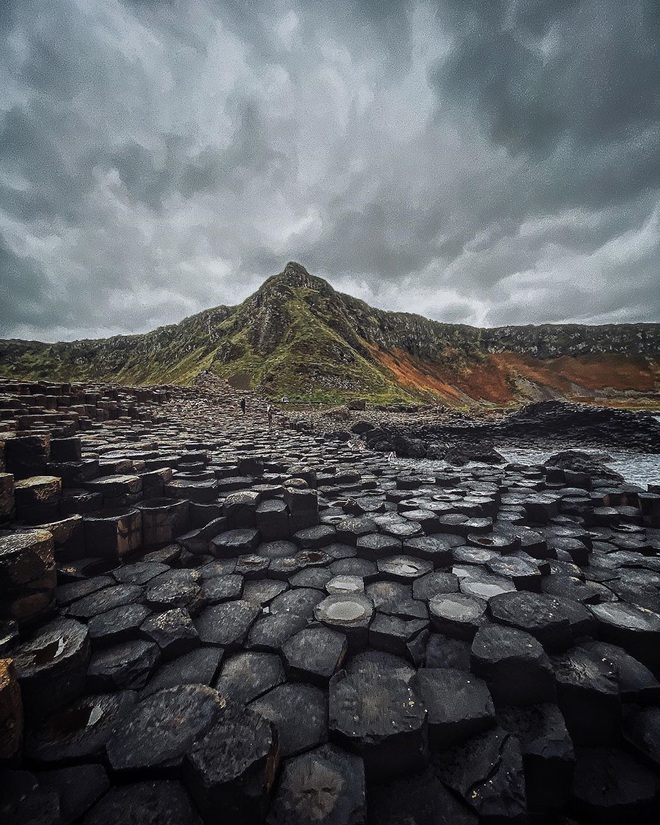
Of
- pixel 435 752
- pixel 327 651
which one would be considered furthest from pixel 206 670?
pixel 435 752

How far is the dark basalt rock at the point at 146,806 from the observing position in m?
1.58

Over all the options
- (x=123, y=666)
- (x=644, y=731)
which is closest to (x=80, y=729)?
(x=123, y=666)

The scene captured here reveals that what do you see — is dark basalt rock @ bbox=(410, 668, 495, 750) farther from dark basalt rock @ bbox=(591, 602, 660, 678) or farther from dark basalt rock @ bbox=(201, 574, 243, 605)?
dark basalt rock @ bbox=(201, 574, 243, 605)

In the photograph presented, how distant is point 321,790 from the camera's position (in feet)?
5.81

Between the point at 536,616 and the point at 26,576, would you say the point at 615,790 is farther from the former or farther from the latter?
the point at 26,576

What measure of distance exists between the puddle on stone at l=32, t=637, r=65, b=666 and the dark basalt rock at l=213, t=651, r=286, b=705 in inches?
43.4

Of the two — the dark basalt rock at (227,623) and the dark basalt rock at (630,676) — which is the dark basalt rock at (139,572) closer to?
the dark basalt rock at (227,623)

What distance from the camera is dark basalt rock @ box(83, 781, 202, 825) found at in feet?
5.18

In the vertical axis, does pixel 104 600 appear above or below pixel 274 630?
above

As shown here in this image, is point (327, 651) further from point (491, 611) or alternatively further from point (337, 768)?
point (491, 611)

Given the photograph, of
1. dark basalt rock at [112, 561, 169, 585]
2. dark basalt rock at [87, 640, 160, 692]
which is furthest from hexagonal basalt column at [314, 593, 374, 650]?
dark basalt rock at [112, 561, 169, 585]

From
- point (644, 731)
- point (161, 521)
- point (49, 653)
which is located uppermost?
point (161, 521)

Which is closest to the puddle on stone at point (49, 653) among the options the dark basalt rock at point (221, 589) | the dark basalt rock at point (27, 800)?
the dark basalt rock at point (27, 800)

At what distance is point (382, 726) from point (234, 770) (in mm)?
904
